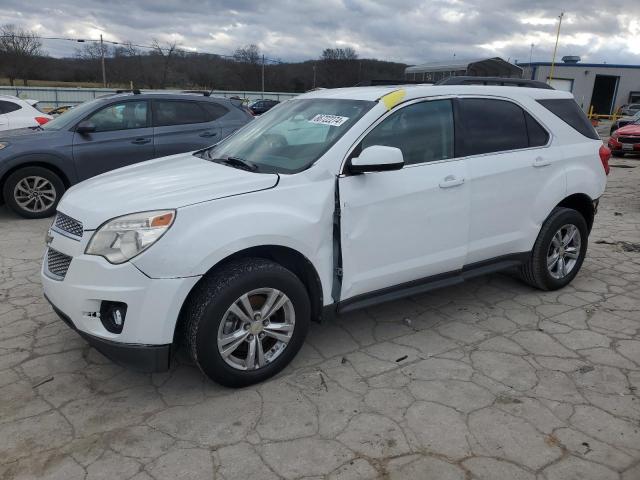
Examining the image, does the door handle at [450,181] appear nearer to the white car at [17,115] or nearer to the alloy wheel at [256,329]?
the alloy wheel at [256,329]

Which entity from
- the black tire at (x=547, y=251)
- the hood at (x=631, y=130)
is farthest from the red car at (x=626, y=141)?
the black tire at (x=547, y=251)

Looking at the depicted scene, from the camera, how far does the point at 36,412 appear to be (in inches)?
114

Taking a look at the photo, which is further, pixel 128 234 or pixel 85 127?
pixel 85 127

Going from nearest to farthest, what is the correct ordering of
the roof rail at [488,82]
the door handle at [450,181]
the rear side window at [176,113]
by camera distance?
1. the door handle at [450,181]
2. the roof rail at [488,82]
3. the rear side window at [176,113]

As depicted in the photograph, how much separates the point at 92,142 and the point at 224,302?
5.43 metres

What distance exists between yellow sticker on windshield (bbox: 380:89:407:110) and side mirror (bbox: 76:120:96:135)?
5080mm

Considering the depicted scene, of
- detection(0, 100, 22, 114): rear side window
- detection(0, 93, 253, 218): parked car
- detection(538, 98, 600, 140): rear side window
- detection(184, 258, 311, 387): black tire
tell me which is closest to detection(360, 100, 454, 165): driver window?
detection(184, 258, 311, 387): black tire

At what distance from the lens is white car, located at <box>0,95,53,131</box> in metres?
9.95

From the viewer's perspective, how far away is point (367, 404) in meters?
3.00

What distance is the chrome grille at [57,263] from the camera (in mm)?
2977

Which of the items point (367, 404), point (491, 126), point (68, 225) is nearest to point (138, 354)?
point (68, 225)

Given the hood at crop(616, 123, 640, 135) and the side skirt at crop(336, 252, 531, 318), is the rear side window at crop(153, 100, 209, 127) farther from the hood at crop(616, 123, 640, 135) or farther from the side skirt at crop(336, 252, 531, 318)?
the hood at crop(616, 123, 640, 135)

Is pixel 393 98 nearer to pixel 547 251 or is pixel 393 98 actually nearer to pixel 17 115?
pixel 547 251

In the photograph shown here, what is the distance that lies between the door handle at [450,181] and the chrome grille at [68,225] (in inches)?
91.7
